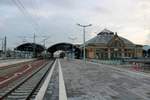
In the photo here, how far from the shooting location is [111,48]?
135375 millimetres

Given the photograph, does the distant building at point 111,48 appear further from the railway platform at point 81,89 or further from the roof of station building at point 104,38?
the railway platform at point 81,89

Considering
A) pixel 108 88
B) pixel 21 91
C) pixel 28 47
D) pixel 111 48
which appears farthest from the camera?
pixel 28 47

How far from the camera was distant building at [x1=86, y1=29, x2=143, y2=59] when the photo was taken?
132375mm

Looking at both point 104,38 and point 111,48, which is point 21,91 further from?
point 104,38

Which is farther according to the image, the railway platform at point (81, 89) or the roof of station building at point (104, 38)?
the roof of station building at point (104, 38)

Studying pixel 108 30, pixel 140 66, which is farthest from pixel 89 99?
pixel 108 30

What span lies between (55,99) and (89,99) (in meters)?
1.48

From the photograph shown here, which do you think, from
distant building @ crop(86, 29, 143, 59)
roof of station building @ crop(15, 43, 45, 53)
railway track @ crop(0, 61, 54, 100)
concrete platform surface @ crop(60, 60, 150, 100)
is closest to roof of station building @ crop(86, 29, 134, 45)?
distant building @ crop(86, 29, 143, 59)

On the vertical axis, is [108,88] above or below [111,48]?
A: below

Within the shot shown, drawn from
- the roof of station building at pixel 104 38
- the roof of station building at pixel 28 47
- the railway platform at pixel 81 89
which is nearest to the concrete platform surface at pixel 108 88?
the railway platform at pixel 81 89

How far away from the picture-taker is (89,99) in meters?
13.5

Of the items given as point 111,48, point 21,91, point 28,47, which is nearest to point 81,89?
point 21,91

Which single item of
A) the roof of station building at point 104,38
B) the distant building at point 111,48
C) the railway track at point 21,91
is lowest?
the railway track at point 21,91

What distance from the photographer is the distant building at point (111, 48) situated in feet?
434
